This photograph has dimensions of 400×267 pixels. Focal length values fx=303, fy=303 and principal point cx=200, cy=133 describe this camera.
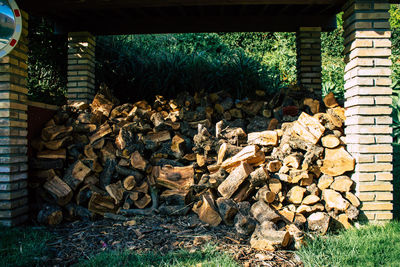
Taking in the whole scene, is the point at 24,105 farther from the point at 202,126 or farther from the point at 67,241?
the point at 202,126

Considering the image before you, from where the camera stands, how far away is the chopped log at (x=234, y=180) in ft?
10.1

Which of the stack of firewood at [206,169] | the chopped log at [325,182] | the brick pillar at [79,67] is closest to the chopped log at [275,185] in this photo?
the stack of firewood at [206,169]

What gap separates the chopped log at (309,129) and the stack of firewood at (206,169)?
0.01 meters

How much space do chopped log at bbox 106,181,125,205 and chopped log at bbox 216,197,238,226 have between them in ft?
3.77

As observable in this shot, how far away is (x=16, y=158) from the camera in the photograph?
335cm

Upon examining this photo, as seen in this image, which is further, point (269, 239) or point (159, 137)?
point (159, 137)

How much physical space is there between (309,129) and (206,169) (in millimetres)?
1258

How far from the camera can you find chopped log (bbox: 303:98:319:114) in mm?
4027

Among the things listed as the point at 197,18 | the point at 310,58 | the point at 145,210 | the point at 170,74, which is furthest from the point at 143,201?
the point at 310,58

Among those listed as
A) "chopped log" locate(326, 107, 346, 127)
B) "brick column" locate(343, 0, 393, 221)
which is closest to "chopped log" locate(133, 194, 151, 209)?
"brick column" locate(343, 0, 393, 221)

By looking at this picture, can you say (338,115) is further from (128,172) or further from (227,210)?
(128,172)

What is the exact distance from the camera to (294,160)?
126 inches

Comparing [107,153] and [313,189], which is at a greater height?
[107,153]

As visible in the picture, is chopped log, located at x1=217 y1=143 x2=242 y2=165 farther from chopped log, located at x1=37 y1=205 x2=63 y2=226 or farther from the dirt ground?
chopped log, located at x1=37 y1=205 x2=63 y2=226
